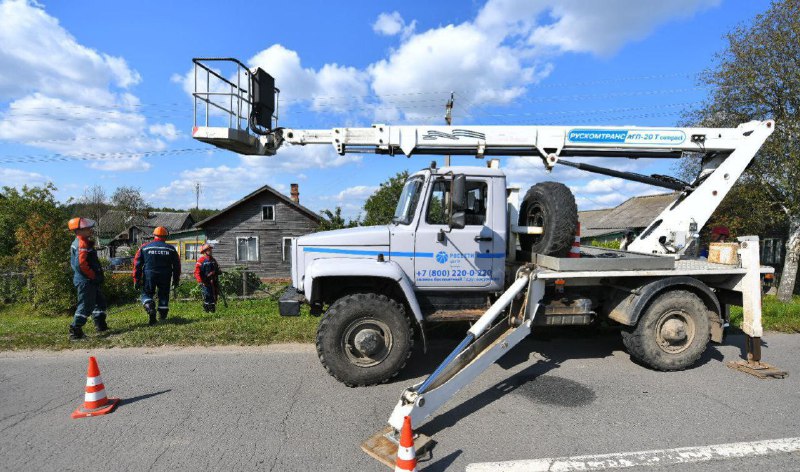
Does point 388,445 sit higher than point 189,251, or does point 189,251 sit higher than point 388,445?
→ point 189,251

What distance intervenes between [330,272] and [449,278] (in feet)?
4.83

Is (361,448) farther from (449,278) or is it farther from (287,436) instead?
(449,278)

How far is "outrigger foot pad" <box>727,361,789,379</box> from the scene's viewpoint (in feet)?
16.3

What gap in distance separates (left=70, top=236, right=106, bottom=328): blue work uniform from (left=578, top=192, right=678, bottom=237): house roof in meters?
23.9

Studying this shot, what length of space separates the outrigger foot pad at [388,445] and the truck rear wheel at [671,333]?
10.8 feet

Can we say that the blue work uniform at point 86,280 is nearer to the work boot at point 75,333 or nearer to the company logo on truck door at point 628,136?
the work boot at point 75,333

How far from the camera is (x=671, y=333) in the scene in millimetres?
5184

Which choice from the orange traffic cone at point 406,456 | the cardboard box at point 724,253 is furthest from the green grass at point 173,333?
the cardboard box at point 724,253

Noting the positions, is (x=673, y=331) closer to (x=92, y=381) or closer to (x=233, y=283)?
(x=92, y=381)

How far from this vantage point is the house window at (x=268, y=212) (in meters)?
27.8

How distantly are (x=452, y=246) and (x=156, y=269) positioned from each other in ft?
19.6

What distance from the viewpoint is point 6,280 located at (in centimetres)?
1593

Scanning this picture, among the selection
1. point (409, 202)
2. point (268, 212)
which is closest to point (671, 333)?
point (409, 202)

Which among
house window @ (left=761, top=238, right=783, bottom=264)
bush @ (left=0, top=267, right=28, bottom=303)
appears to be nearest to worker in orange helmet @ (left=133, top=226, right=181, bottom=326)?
bush @ (left=0, top=267, right=28, bottom=303)
